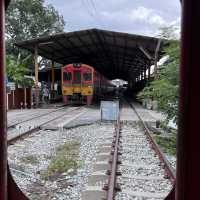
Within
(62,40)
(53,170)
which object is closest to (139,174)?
(53,170)

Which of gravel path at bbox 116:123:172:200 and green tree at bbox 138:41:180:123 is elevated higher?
green tree at bbox 138:41:180:123

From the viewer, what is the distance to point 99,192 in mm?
4898

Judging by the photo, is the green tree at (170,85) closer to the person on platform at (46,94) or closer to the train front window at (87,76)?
the train front window at (87,76)

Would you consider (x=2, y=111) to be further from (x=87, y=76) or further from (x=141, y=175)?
(x=87, y=76)

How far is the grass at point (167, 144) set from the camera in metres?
8.43

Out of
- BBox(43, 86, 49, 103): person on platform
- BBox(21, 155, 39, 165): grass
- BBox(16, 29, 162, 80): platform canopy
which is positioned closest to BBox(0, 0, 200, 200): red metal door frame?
BBox(21, 155, 39, 165): grass

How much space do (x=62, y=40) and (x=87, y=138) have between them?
54.9ft

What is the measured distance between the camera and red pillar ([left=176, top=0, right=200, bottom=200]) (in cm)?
148

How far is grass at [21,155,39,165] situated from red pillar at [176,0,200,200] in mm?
6204

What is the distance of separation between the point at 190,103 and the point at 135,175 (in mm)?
4770

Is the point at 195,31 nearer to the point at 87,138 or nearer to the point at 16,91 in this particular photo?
the point at 87,138

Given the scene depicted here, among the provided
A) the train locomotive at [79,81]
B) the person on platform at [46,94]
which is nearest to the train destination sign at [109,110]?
the train locomotive at [79,81]

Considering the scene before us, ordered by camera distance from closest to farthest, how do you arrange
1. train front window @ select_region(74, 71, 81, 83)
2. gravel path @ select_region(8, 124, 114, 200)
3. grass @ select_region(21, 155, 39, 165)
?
gravel path @ select_region(8, 124, 114, 200), grass @ select_region(21, 155, 39, 165), train front window @ select_region(74, 71, 81, 83)

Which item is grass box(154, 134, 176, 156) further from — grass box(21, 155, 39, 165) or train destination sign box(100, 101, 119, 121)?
train destination sign box(100, 101, 119, 121)
